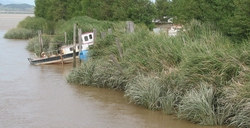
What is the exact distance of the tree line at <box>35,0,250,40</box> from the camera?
17.0m

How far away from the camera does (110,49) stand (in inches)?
813

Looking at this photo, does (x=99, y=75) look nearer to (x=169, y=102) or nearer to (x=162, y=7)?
(x=169, y=102)

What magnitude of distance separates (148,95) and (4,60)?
59.0ft

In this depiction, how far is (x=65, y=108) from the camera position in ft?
53.6

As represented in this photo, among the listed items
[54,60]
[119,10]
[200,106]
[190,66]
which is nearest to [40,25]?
[119,10]

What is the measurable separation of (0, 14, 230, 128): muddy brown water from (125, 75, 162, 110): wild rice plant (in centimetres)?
24

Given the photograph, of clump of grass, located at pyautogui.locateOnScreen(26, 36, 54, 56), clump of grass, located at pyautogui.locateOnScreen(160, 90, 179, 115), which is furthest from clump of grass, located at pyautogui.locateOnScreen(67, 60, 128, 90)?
clump of grass, located at pyautogui.locateOnScreen(26, 36, 54, 56)

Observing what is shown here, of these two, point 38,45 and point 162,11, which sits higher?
point 162,11

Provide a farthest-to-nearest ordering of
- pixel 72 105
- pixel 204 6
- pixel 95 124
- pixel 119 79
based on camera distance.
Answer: pixel 204 6 < pixel 119 79 < pixel 72 105 < pixel 95 124

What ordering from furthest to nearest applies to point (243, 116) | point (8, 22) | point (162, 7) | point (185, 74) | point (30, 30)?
point (8, 22), point (30, 30), point (162, 7), point (185, 74), point (243, 116)

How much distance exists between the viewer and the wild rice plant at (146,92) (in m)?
15.2

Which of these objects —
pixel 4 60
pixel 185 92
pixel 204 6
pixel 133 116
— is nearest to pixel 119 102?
pixel 133 116

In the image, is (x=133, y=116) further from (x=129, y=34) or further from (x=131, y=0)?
(x=131, y=0)

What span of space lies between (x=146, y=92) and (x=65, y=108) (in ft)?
9.74
